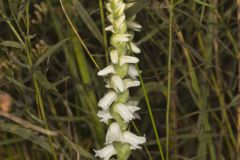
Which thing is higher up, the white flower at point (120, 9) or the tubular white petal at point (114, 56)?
the white flower at point (120, 9)

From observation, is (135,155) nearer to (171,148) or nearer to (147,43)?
(171,148)

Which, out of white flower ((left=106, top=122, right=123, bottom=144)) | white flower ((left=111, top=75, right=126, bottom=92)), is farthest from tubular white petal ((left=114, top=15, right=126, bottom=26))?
white flower ((left=106, top=122, right=123, bottom=144))

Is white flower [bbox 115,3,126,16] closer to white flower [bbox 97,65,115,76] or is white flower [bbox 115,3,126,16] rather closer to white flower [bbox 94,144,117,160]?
white flower [bbox 97,65,115,76]

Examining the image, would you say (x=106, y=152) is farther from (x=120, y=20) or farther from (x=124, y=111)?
(x=120, y=20)

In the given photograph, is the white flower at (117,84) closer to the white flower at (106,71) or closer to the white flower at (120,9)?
the white flower at (106,71)

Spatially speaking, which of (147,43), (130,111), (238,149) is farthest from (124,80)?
(147,43)

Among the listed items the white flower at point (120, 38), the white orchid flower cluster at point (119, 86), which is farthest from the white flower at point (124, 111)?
the white flower at point (120, 38)
